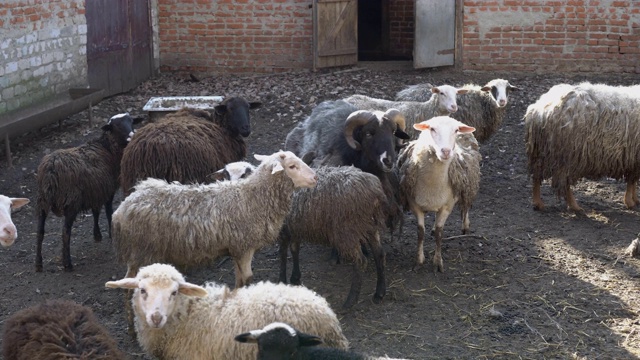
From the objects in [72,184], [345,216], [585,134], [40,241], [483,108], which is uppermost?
[483,108]

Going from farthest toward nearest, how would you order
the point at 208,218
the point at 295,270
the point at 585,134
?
the point at 585,134 → the point at 295,270 → the point at 208,218

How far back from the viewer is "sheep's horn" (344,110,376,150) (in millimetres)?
7641

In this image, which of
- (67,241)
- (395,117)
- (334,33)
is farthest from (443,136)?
(334,33)

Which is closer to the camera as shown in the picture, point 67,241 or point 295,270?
point 295,270

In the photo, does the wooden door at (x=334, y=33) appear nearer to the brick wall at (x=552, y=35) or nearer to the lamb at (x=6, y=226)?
the brick wall at (x=552, y=35)

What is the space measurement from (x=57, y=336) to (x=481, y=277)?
4.03 meters

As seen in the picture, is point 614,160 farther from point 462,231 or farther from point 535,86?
point 535,86

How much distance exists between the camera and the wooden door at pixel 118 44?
43.4 feet

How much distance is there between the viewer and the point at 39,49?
11.8m

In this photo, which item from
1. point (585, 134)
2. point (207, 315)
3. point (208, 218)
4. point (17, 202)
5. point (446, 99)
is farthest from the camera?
point (446, 99)

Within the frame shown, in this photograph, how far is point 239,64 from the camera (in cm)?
1499

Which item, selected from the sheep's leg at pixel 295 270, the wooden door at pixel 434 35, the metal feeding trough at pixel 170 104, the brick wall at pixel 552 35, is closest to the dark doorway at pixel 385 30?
the wooden door at pixel 434 35

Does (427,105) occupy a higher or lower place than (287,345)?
higher

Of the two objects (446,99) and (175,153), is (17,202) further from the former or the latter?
(446,99)
